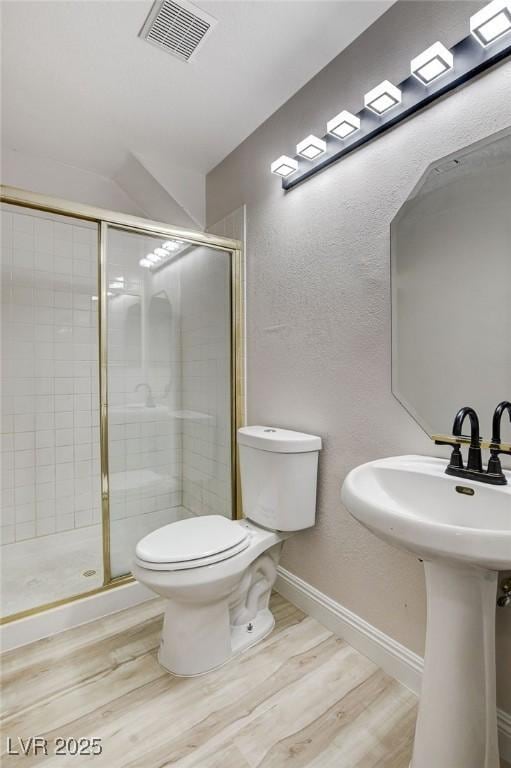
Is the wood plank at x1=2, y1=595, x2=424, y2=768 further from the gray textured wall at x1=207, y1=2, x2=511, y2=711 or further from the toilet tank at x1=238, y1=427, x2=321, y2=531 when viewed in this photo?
the toilet tank at x1=238, y1=427, x2=321, y2=531

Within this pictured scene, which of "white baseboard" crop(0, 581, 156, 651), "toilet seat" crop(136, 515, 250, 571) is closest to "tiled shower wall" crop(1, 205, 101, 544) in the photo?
"white baseboard" crop(0, 581, 156, 651)

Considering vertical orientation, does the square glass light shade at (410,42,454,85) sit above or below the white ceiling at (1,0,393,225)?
below

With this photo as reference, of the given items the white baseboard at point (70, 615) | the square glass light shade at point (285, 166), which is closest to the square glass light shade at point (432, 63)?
the square glass light shade at point (285, 166)

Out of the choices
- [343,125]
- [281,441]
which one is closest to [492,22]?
[343,125]

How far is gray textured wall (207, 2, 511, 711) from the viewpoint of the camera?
1276 millimetres

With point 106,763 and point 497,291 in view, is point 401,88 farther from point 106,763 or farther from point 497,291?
point 106,763

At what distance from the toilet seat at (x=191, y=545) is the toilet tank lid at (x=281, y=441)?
353 mm

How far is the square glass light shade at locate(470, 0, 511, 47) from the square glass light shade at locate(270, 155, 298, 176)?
79 centimetres

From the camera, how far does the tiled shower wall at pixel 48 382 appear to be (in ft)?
7.88

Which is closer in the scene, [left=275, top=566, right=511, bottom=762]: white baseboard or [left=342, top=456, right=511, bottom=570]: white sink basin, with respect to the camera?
[left=342, top=456, right=511, bottom=570]: white sink basin

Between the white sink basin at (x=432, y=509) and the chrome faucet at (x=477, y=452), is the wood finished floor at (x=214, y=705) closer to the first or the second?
the white sink basin at (x=432, y=509)

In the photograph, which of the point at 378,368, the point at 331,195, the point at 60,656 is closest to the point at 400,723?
the point at 378,368

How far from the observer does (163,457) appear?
6.81 ft

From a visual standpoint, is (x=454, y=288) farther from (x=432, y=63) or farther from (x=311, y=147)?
(x=311, y=147)
